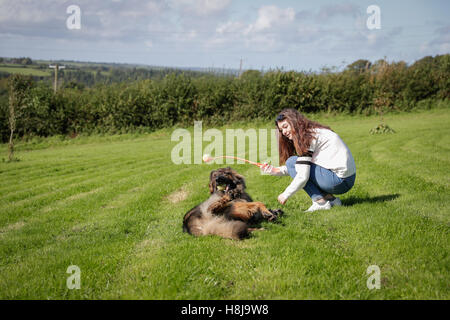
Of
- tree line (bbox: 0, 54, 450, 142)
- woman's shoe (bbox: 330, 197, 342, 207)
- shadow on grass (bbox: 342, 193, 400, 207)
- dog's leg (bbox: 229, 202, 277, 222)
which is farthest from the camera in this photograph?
tree line (bbox: 0, 54, 450, 142)

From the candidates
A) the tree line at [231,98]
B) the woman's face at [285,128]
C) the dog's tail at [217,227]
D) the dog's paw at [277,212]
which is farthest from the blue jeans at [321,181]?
the tree line at [231,98]

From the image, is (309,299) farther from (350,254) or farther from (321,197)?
(321,197)

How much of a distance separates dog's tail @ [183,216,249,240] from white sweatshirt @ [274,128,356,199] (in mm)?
907

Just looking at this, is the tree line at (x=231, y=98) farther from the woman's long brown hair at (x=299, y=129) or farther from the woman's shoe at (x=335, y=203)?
the woman's long brown hair at (x=299, y=129)

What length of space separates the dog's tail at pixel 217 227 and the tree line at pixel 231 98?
19085 mm

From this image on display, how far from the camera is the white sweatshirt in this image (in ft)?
15.0

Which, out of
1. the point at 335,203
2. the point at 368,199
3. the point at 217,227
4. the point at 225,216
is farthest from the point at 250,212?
the point at 368,199

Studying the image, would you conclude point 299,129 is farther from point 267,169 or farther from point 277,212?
point 277,212

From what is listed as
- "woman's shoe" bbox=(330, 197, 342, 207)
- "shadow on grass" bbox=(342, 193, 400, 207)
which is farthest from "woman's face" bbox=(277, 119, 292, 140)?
"shadow on grass" bbox=(342, 193, 400, 207)

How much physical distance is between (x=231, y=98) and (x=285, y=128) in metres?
19.5

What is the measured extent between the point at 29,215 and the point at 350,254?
6.02 meters

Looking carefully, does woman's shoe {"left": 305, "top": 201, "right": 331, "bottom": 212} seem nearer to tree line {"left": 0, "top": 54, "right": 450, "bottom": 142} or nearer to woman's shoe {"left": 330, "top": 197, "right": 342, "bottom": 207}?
woman's shoe {"left": 330, "top": 197, "right": 342, "bottom": 207}

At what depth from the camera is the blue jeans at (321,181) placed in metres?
4.75
